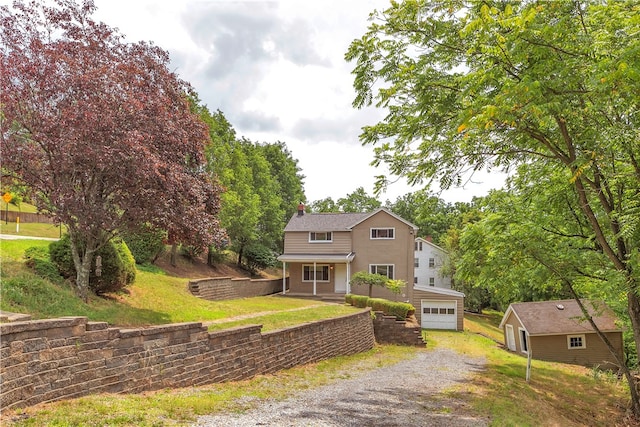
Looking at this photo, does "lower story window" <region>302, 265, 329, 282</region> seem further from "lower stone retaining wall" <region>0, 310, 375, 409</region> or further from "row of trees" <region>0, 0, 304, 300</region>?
"lower stone retaining wall" <region>0, 310, 375, 409</region>

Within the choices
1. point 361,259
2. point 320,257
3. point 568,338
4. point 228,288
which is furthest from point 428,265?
point 228,288

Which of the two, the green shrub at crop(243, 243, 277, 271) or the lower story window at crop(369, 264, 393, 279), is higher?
the green shrub at crop(243, 243, 277, 271)

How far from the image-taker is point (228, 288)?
21.6m

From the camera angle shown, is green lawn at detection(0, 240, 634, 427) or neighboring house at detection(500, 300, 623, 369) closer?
green lawn at detection(0, 240, 634, 427)

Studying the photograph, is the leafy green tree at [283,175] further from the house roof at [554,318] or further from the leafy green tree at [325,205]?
the house roof at [554,318]

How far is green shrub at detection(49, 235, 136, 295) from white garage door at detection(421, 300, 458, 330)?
21.4 metres

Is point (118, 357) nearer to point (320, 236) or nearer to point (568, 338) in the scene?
point (320, 236)

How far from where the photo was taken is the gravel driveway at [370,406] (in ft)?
19.6

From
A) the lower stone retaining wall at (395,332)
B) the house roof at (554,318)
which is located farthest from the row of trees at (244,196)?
the house roof at (554,318)

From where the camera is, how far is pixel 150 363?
22.4 ft

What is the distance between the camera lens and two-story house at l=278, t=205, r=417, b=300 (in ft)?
92.3

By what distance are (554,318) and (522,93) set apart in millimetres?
24288

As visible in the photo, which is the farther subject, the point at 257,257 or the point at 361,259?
the point at 257,257

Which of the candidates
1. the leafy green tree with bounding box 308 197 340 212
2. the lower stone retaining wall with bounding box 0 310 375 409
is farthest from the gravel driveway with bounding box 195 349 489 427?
the leafy green tree with bounding box 308 197 340 212
